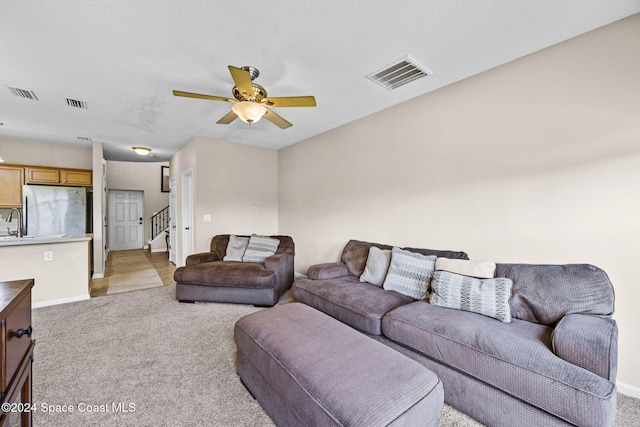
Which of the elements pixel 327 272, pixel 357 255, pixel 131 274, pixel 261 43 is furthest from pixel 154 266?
pixel 261 43

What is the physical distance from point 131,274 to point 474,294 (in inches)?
225

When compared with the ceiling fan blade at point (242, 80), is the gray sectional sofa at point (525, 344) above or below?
below

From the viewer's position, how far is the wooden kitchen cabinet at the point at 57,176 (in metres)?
4.53

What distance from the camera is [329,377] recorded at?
48.3 inches

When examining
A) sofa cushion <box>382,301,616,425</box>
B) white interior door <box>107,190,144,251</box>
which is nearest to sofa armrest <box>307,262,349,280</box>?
sofa cushion <box>382,301,616,425</box>

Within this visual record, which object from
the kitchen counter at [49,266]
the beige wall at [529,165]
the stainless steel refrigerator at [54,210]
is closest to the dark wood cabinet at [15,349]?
the kitchen counter at [49,266]

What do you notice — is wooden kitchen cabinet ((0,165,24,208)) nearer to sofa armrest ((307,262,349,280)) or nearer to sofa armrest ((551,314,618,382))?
sofa armrest ((307,262,349,280))

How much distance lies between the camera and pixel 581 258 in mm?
1965

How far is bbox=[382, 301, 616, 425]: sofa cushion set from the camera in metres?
1.24

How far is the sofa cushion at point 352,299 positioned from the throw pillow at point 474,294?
337 millimetres

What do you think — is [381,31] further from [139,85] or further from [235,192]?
[235,192]

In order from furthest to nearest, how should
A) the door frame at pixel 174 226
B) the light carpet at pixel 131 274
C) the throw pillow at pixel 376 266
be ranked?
the door frame at pixel 174 226
the light carpet at pixel 131 274
the throw pillow at pixel 376 266

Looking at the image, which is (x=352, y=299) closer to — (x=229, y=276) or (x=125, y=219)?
(x=229, y=276)

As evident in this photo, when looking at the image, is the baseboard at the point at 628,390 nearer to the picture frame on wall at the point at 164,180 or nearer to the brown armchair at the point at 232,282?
the brown armchair at the point at 232,282
